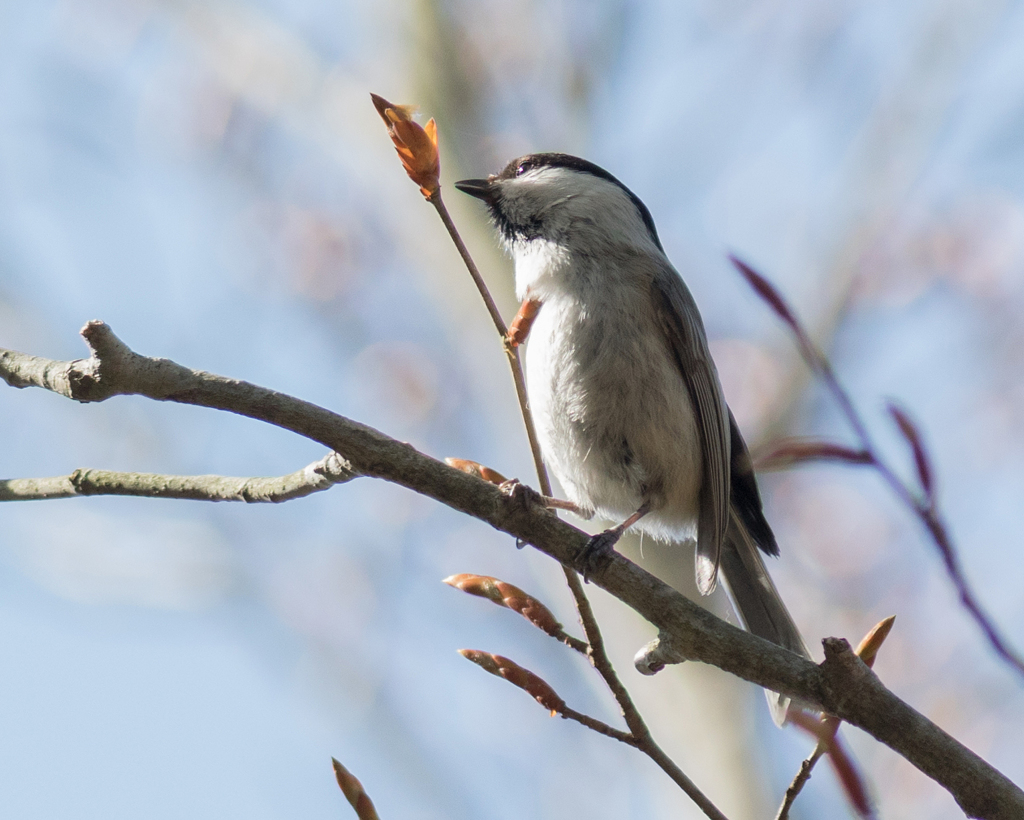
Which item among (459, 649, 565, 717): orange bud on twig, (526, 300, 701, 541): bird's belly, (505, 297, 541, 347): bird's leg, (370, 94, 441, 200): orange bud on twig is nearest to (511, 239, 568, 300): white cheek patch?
(526, 300, 701, 541): bird's belly

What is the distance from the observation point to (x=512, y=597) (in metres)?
1.35

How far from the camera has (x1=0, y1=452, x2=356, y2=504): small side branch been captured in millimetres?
1391

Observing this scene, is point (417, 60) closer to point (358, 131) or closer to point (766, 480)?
point (358, 131)

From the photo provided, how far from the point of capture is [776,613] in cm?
225

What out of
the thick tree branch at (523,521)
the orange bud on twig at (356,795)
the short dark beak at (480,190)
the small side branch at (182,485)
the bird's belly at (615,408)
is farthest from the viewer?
the short dark beak at (480,190)

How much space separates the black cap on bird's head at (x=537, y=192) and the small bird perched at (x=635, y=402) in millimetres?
68

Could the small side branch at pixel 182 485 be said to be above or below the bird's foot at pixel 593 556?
below

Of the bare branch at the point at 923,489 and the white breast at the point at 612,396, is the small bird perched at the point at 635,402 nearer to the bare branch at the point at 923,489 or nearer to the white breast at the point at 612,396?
the white breast at the point at 612,396

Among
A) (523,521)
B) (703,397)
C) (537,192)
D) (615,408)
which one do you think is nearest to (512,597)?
(523,521)

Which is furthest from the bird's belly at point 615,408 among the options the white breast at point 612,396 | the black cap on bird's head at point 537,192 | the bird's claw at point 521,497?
the bird's claw at point 521,497

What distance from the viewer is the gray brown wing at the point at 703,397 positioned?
2.18 meters

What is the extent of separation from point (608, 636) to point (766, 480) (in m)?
1.46

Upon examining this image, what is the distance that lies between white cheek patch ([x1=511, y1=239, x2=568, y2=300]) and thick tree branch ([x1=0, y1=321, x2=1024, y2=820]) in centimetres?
102

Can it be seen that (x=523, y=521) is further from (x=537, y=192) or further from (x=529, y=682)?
(x=537, y=192)
